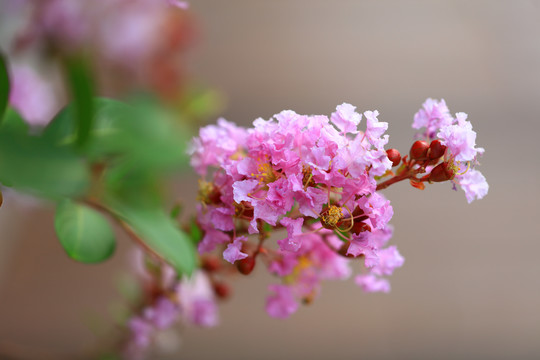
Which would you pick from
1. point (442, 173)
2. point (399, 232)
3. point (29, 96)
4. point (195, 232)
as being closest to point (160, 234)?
point (195, 232)

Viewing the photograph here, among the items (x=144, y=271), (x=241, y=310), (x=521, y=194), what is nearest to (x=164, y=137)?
(x=144, y=271)

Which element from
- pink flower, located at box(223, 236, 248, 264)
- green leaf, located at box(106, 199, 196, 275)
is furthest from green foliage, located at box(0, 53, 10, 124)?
pink flower, located at box(223, 236, 248, 264)

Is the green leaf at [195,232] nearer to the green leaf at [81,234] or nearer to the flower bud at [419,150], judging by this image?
the green leaf at [81,234]

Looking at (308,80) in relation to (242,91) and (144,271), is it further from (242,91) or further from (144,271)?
(144,271)

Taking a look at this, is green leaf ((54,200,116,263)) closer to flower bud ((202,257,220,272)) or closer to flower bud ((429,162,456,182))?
flower bud ((202,257,220,272))

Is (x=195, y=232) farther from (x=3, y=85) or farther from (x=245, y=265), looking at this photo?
(x=3, y=85)

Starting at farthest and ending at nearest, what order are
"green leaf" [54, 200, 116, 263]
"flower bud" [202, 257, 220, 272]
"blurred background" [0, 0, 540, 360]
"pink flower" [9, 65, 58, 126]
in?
"blurred background" [0, 0, 540, 360] → "pink flower" [9, 65, 58, 126] → "flower bud" [202, 257, 220, 272] → "green leaf" [54, 200, 116, 263]
